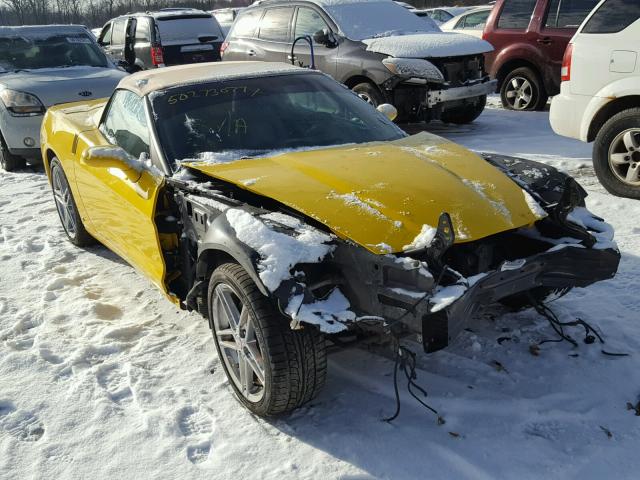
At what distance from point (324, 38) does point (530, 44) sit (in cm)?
330

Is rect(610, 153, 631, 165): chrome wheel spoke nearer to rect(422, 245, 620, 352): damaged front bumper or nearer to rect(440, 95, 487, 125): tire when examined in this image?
rect(422, 245, 620, 352): damaged front bumper

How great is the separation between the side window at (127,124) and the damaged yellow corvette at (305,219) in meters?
0.02

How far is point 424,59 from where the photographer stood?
27.1ft

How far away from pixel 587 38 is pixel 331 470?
494 centimetres

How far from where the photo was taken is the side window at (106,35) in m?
14.5

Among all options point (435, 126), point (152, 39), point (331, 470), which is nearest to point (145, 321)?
point (331, 470)

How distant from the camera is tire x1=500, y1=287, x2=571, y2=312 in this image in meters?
3.61

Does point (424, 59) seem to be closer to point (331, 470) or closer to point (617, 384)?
point (617, 384)

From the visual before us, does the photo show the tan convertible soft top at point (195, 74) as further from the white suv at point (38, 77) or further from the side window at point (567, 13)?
the side window at point (567, 13)

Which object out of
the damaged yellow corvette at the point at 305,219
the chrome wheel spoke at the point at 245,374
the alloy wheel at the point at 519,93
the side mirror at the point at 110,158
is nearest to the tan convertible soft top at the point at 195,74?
the damaged yellow corvette at the point at 305,219

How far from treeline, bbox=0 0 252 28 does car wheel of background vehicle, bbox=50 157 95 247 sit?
40681 mm

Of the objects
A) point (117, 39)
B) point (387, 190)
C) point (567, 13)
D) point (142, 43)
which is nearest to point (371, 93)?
point (567, 13)

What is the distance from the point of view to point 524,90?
9.98 m

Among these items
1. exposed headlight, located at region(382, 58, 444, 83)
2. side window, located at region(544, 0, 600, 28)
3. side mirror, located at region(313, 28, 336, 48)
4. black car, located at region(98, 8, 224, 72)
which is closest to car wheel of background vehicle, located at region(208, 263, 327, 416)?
exposed headlight, located at region(382, 58, 444, 83)
